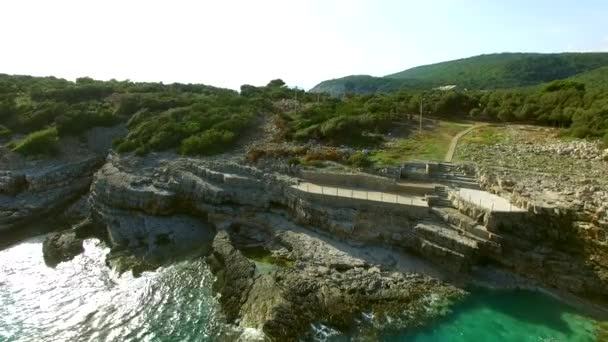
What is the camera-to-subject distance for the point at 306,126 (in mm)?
34438

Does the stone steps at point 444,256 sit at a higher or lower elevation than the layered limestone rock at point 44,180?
lower

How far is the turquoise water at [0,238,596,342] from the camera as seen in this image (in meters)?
15.8

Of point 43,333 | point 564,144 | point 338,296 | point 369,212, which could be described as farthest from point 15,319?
point 564,144

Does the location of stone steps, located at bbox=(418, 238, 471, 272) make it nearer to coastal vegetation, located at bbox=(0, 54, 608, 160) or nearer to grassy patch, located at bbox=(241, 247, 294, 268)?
grassy patch, located at bbox=(241, 247, 294, 268)

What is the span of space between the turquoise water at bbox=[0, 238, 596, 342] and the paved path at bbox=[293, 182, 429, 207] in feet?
17.6

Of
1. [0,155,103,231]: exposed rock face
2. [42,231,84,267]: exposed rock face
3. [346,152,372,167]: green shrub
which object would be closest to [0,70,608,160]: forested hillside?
[0,155,103,231]: exposed rock face

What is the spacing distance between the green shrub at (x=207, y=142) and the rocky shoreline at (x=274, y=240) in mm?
1275

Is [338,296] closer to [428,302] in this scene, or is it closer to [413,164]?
[428,302]

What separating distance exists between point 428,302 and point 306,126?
65.0 feet

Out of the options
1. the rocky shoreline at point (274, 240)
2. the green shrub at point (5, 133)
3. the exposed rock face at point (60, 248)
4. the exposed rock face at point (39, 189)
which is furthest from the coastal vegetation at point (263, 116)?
the exposed rock face at point (60, 248)

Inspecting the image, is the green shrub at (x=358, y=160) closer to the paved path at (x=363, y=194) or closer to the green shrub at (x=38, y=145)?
the paved path at (x=363, y=194)

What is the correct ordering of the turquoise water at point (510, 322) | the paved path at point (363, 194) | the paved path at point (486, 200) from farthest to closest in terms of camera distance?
the paved path at point (363, 194), the paved path at point (486, 200), the turquoise water at point (510, 322)

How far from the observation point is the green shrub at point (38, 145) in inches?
1294

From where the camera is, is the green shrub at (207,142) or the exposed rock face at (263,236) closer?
the exposed rock face at (263,236)
